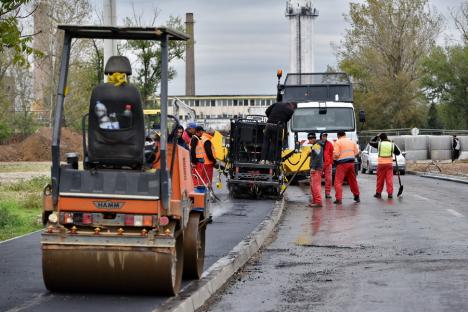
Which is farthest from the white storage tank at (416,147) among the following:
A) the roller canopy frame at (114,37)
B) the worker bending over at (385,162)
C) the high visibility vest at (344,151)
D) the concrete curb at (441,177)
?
the roller canopy frame at (114,37)

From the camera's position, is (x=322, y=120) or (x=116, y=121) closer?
(x=116, y=121)

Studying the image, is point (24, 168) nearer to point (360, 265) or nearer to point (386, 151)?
point (386, 151)

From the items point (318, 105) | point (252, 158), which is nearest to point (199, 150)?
point (252, 158)

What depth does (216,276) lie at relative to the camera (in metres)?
11.5

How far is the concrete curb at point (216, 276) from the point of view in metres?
9.65

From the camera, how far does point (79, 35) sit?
34.3 feet

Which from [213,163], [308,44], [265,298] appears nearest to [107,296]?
[265,298]

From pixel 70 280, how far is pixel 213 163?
13.3 metres

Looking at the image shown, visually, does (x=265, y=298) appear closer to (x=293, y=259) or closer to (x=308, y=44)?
(x=293, y=259)

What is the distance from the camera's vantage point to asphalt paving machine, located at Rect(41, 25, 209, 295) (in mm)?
9727

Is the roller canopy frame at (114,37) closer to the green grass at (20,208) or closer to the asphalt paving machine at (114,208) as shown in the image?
the asphalt paving machine at (114,208)

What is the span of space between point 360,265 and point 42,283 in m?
4.37

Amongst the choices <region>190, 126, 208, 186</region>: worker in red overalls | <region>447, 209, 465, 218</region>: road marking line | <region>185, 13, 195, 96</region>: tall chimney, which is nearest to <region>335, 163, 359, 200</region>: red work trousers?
<region>447, 209, 465, 218</region>: road marking line

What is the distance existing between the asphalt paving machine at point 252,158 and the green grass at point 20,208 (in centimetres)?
511
